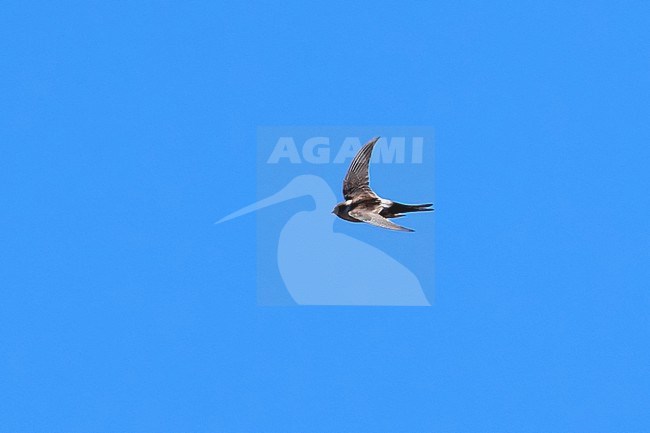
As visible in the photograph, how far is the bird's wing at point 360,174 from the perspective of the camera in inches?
A: 213

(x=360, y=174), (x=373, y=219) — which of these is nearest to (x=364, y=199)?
(x=360, y=174)

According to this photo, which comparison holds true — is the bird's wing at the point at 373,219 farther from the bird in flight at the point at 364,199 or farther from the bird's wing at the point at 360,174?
the bird's wing at the point at 360,174

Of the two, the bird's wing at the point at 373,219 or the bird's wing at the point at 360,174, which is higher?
→ the bird's wing at the point at 360,174

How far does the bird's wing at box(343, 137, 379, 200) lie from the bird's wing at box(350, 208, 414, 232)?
0.10 metres

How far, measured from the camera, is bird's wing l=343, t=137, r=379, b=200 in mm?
5398

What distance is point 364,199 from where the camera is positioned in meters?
5.43

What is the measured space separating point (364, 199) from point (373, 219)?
0.28 m

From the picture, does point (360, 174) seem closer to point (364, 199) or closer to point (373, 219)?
point (364, 199)

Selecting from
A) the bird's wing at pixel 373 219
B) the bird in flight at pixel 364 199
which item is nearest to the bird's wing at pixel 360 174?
the bird in flight at pixel 364 199

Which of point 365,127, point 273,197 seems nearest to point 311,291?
point 273,197

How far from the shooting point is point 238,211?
5652mm

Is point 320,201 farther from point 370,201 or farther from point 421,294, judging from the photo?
point 421,294

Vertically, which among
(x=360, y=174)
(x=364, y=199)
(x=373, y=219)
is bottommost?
(x=373, y=219)

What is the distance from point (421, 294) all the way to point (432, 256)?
0.23 meters
